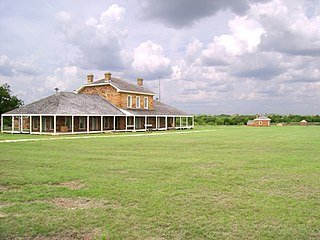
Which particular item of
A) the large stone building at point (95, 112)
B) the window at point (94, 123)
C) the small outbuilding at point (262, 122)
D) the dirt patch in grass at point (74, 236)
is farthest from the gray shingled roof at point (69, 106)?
the small outbuilding at point (262, 122)

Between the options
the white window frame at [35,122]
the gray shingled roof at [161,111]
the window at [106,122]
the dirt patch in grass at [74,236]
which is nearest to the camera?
the dirt patch in grass at [74,236]

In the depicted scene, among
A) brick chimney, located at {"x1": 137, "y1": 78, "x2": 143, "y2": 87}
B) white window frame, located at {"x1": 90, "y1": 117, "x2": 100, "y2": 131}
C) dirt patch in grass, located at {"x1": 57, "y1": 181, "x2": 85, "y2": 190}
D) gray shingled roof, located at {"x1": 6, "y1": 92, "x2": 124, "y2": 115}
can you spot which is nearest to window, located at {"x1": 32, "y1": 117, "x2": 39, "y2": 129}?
gray shingled roof, located at {"x1": 6, "y1": 92, "x2": 124, "y2": 115}

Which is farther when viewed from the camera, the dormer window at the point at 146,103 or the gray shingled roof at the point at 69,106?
the dormer window at the point at 146,103

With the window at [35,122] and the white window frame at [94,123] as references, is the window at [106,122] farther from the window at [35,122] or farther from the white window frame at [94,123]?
the window at [35,122]

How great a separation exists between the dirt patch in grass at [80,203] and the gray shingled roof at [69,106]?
25.5 meters

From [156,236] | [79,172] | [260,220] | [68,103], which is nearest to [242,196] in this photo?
[260,220]

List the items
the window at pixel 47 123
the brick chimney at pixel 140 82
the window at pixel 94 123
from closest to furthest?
1. the window at pixel 47 123
2. the window at pixel 94 123
3. the brick chimney at pixel 140 82

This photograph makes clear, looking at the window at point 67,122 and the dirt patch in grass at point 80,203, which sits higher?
the window at point 67,122

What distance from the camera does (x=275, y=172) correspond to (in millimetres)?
10148

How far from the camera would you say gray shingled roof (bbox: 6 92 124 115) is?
32625 mm

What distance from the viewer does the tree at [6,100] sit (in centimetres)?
4188

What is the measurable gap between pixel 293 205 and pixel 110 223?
3.30m

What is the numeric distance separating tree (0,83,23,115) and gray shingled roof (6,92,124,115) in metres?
7.41

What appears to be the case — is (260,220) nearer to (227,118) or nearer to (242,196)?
(242,196)
